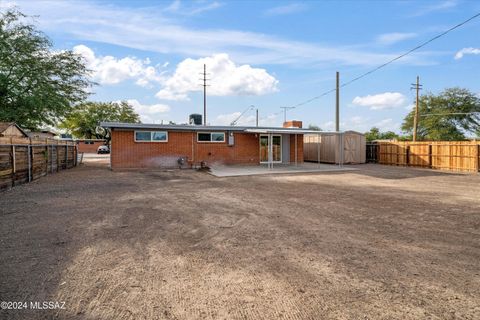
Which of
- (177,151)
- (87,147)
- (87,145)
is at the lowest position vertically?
(177,151)

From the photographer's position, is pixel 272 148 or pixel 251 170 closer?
pixel 251 170

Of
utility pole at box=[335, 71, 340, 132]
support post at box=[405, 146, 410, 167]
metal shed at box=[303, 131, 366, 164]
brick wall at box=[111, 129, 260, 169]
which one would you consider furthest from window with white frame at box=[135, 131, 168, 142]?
support post at box=[405, 146, 410, 167]

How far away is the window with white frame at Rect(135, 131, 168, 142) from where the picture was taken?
16359 millimetres

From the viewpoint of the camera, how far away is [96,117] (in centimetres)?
4816

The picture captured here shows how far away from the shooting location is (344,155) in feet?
69.3

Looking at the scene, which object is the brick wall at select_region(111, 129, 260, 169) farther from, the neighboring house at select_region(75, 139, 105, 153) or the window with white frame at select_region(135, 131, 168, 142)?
the neighboring house at select_region(75, 139, 105, 153)

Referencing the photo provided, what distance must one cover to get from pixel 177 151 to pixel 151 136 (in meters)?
1.71

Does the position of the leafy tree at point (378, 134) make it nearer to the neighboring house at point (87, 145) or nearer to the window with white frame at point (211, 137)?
the window with white frame at point (211, 137)

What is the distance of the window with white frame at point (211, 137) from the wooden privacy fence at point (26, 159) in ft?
25.1

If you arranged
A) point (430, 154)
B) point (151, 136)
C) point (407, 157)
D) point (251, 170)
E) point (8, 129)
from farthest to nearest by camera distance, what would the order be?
1. point (407, 157)
2. point (430, 154)
3. point (151, 136)
4. point (251, 170)
5. point (8, 129)

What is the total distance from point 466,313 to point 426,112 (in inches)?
1523

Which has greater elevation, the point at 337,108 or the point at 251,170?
the point at 337,108

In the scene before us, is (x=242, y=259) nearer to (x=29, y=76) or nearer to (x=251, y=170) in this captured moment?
(x=251, y=170)

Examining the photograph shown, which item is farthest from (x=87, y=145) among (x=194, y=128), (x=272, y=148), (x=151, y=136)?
(x=272, y=148)
